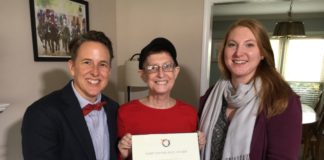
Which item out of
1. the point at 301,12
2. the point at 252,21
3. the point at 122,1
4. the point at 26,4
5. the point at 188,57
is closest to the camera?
the point at 252,21

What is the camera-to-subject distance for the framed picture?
5.63 feet

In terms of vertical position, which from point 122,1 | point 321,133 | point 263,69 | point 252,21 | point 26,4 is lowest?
point 321,133

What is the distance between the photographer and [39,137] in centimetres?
93

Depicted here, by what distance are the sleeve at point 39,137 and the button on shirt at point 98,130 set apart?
0.63 ft

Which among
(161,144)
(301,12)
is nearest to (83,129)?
(161,144)

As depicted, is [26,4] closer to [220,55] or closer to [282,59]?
[220,55]

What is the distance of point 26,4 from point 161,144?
142cm

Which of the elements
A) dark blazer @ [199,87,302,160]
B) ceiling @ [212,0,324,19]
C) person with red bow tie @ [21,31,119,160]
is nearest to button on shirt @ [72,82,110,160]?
person with red bow tie @ [21,31,119,160]

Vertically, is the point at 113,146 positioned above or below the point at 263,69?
below

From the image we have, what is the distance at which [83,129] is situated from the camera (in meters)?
1.05

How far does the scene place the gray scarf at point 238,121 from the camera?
1107 millimetres

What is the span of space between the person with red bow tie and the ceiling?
326 cm

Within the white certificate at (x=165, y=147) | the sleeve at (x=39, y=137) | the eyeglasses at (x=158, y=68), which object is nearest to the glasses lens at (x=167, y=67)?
the eyeglasses at (x=158, y=68)

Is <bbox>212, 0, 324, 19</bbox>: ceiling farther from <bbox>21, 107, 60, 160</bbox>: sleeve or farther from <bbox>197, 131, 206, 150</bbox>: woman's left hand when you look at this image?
<bbox>21, 107, 60, 160</bbox>: sleeve
